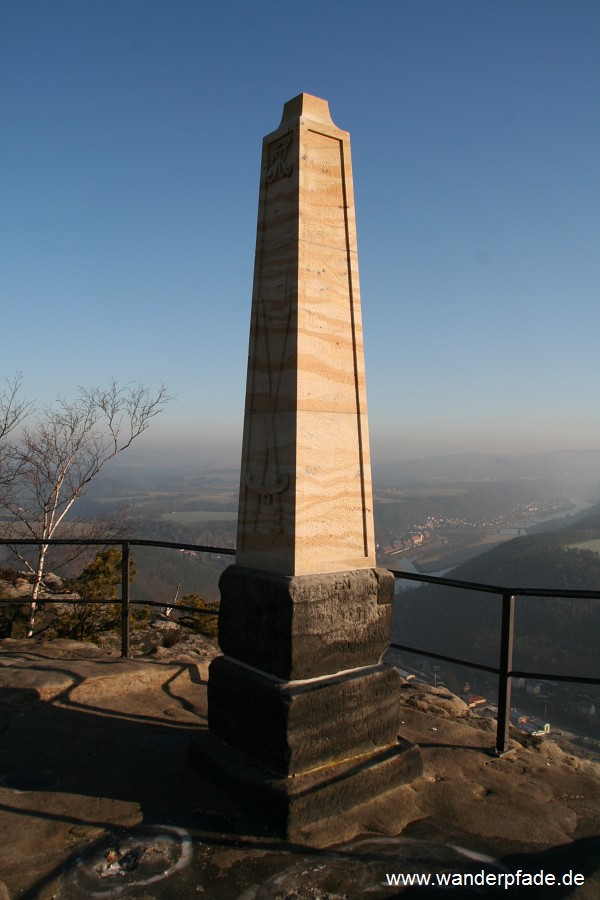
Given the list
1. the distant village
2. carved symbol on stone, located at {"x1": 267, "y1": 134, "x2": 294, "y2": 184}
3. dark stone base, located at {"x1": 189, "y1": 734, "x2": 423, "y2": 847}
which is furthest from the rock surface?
the distant village

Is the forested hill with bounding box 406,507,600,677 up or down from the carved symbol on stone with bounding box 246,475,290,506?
down

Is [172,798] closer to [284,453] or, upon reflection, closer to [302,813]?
[302,813]

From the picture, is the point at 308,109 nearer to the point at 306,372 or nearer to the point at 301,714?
the point at 306,372

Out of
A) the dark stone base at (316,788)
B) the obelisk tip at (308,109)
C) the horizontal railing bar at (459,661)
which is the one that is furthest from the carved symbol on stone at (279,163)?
the dark stone base at (316,788)

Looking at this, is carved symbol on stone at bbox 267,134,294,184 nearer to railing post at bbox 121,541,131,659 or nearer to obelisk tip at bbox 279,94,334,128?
obelisk tip at bbox 279,94,334,128

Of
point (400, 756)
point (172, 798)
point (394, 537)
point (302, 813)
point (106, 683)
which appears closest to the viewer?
point (302, 813)

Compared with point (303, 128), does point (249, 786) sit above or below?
below

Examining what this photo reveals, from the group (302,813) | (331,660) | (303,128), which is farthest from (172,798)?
(303,128)
